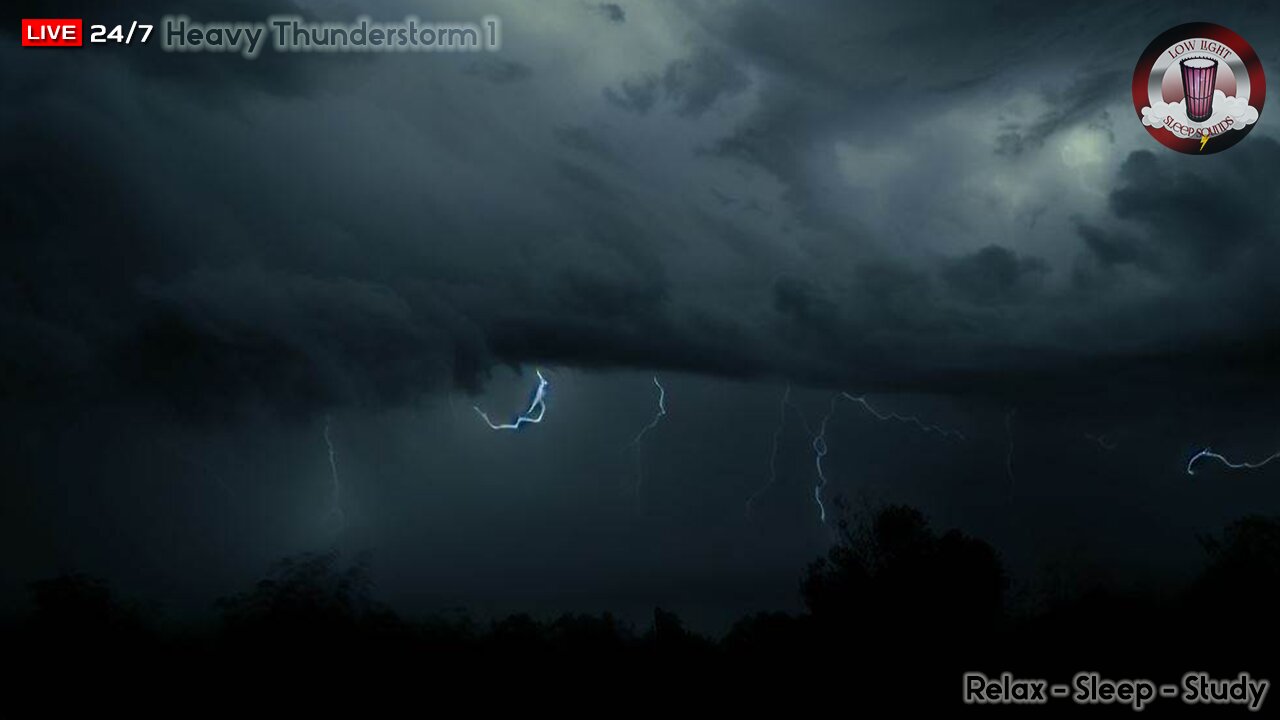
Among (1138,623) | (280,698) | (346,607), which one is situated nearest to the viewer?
(280,698)

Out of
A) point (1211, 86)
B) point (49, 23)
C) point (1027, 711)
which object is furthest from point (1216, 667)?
point (49, 23)

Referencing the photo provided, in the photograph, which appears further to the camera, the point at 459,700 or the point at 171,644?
the point at 171,644

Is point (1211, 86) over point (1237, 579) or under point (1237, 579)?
over

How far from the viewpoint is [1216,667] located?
20922 millimetres

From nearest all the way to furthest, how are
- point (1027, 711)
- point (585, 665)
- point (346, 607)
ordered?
point (1027, 711) < point (585, 665) < point (346, 607)

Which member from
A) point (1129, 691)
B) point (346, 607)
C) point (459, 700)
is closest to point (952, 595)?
point (1129, 691)

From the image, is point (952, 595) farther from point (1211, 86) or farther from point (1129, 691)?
point (1211, 86)

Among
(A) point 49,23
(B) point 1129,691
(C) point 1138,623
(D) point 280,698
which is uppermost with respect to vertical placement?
(A) point 49,23

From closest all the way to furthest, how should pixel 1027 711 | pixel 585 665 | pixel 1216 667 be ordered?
1. pixel 1027 711
2. pixel 1216 667
3. pixel 585 665

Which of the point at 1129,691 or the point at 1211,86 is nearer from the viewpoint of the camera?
the point at 1129,691

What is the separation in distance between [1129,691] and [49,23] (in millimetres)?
28939

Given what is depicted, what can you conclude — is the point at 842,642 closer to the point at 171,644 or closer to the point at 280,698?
the point at 280,698

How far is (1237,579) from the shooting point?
92.4ft

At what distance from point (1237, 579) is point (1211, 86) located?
1530 cm
